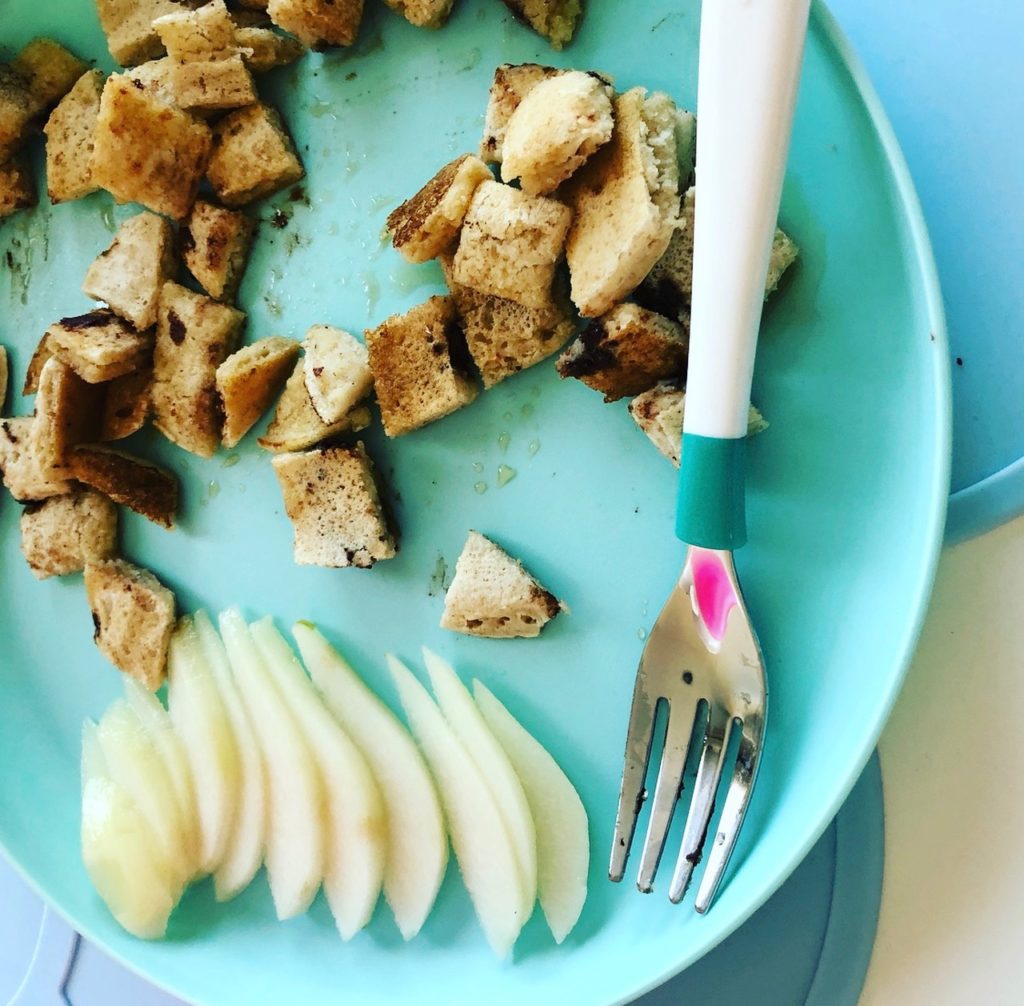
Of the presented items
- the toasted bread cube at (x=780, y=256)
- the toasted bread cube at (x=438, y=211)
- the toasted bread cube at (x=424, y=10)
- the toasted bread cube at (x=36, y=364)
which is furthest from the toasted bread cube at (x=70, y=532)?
the toasted bread cube at (x=780, y=256)

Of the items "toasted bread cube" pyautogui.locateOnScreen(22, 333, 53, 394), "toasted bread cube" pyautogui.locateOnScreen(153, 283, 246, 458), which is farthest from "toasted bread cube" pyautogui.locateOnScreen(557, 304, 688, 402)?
"toasted bread cube" pyautogui.locateOnScreen(22, 333, 53, 394)

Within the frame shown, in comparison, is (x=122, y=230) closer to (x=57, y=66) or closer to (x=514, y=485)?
(x=57, y=66)

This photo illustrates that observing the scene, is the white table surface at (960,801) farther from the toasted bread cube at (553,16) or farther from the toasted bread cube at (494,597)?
the toasted bread cube at (553,16)

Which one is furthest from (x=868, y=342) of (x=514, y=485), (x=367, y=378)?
(x=367, y=378)

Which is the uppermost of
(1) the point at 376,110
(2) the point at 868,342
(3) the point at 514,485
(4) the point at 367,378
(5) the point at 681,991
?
(1) the point at 376,110

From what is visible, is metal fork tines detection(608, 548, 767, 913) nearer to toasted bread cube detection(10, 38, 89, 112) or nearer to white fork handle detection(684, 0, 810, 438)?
white fork handle detection(684, 0, 810, 438)

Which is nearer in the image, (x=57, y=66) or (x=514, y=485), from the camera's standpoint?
(x=514, y=485)
